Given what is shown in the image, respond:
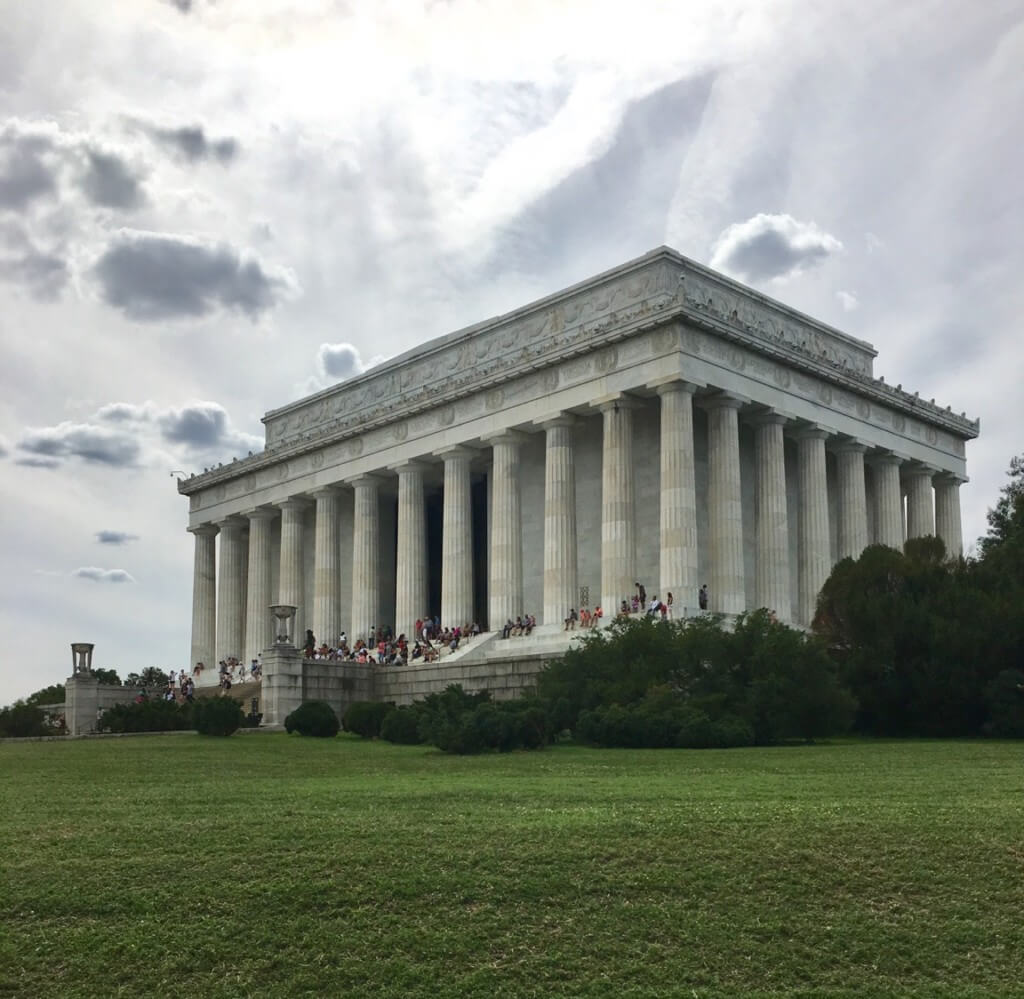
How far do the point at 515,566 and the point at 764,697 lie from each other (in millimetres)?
27935

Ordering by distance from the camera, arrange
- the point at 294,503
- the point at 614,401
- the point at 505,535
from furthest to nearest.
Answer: the point at 294,503 → the point at 505,535 → the point at 614,401

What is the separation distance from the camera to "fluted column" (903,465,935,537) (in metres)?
68.0

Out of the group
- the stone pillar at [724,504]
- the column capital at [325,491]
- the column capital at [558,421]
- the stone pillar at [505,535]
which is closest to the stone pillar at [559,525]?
the column capital at [558,421]

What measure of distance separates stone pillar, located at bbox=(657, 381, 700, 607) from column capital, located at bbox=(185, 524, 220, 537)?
129ft

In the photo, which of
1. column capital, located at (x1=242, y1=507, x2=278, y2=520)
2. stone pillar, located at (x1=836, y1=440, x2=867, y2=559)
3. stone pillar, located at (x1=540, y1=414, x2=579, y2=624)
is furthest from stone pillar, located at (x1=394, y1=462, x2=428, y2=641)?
stone pillar, located at (x1=836, y1=440, x2=867, y2=559)

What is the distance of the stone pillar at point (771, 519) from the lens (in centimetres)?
5731

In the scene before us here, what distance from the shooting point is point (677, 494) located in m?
53.5

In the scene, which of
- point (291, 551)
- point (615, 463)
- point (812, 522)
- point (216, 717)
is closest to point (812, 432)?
point (812, 522)

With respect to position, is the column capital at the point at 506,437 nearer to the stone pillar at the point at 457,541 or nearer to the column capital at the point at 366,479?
the stone pillar at the point at 457,541

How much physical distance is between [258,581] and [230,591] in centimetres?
403

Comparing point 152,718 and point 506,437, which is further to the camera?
point 506,437

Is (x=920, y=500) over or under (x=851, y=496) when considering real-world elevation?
over

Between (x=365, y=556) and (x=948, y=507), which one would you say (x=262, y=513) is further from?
(x=948, y=507)

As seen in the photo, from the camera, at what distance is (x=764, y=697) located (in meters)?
33.4
